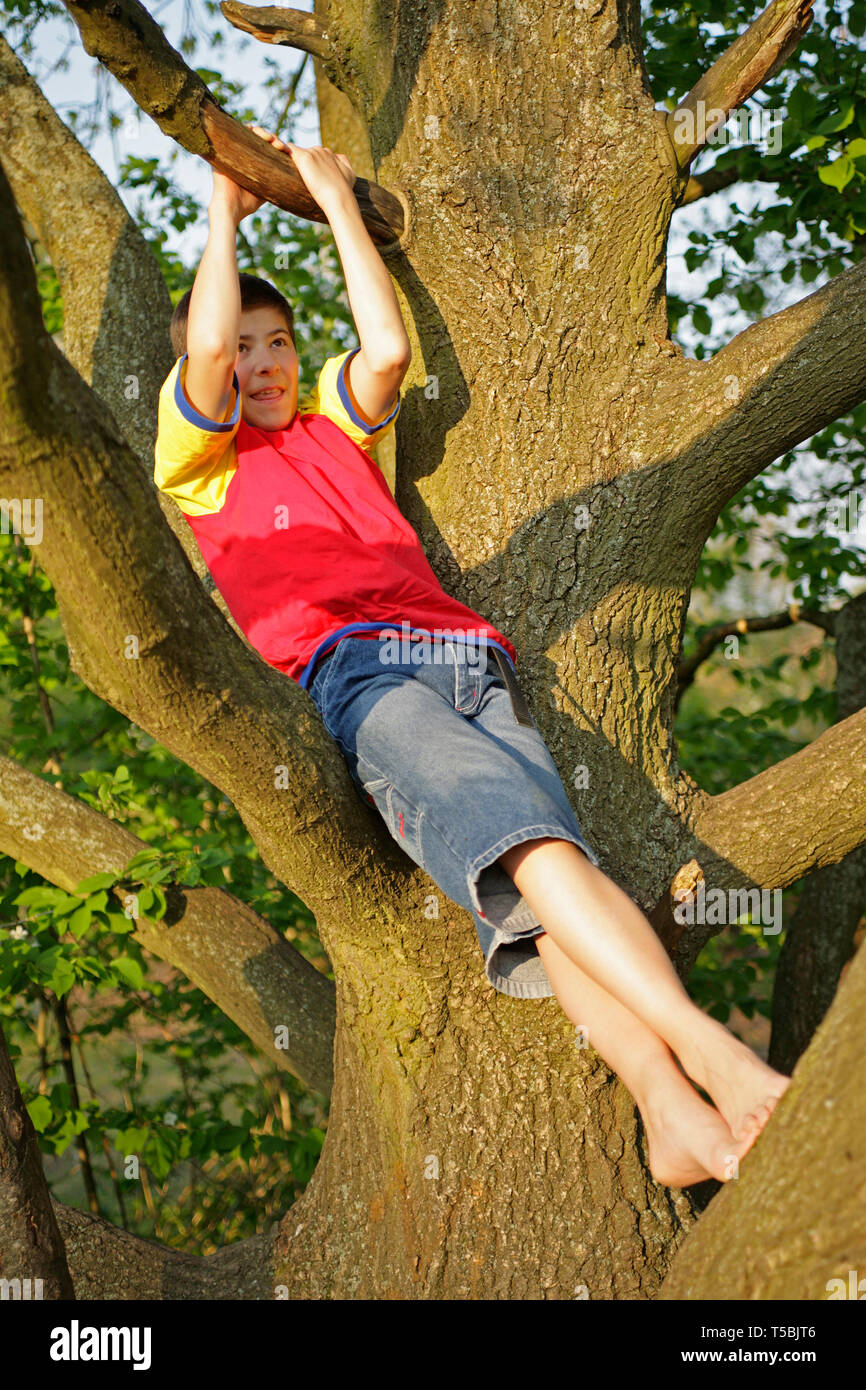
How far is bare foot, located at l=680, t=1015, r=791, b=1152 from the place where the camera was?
154cm

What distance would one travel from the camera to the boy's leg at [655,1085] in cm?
160

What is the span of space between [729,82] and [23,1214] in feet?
9.54

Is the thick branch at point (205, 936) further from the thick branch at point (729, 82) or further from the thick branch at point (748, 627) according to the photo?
the thick branch at point (748, 627)

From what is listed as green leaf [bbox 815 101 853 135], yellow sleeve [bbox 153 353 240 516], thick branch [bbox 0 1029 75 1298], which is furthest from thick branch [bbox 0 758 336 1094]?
green leaf [bbox 815 101 853 135]

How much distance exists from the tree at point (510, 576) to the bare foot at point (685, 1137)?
2.22 feet

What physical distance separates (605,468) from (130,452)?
1.33 meters

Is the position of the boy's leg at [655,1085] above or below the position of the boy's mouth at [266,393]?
below

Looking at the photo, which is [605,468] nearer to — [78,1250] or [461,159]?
[461,159]

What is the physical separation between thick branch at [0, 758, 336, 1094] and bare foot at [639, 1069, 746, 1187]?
4.83ft

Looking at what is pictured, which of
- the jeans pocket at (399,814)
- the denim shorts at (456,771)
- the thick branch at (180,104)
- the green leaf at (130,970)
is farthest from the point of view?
the green leaf at (130,970)

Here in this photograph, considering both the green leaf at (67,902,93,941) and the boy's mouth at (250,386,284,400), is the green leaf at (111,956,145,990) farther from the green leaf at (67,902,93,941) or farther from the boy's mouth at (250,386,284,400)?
the boy's mouth at (250,386,284,400)

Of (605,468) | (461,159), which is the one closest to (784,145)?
(461,159)

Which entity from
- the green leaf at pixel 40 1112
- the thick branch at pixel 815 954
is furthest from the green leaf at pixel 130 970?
the thick branch at pixel 815 954

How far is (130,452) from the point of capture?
1627 millimetres
